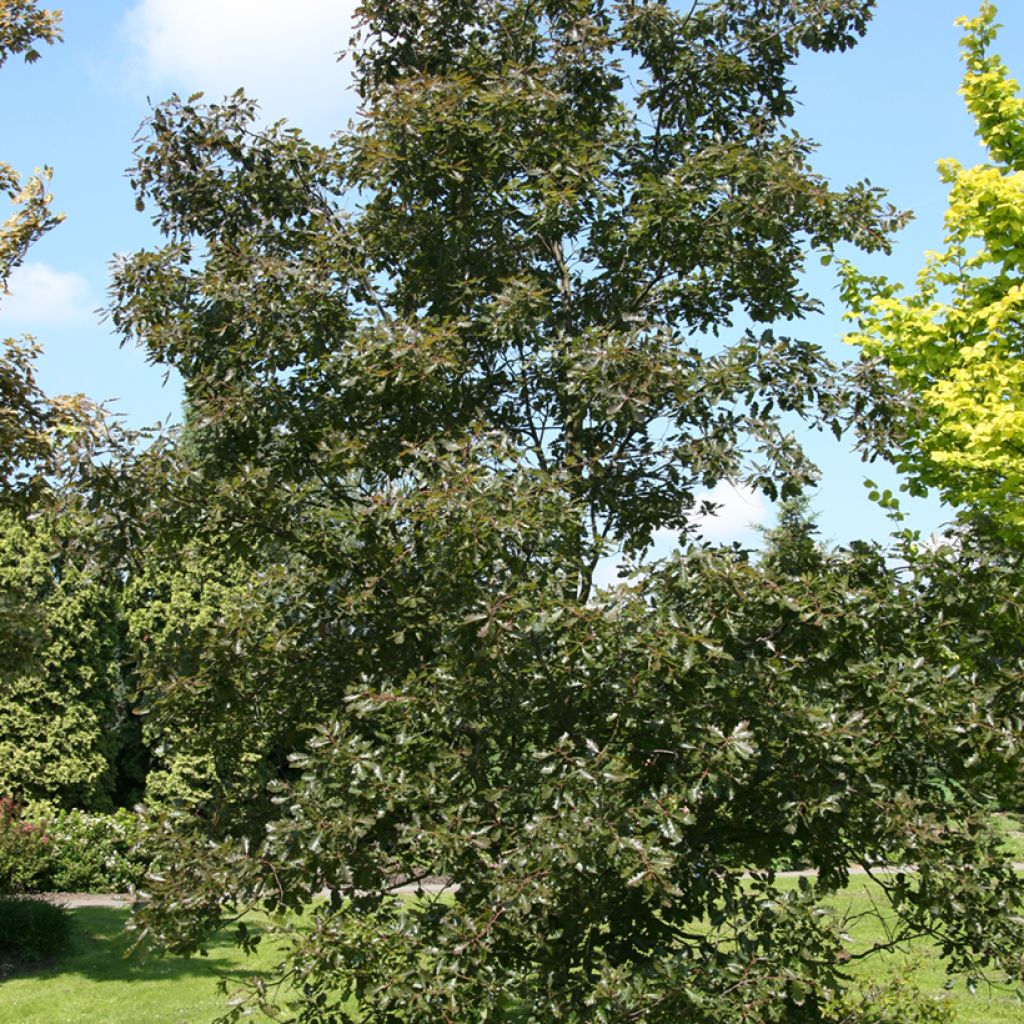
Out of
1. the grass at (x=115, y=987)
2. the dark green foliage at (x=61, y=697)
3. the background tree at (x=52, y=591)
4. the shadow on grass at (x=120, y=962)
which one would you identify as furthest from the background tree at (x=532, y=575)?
the dark green foliage at (x=61, y=697)

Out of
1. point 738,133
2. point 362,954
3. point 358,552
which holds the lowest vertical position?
point 362,954

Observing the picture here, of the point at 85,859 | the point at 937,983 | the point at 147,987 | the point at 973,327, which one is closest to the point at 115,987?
the point at 147,987

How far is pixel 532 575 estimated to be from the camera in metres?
4.67

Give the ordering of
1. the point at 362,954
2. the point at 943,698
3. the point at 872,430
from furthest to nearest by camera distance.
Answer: the point at 872,430, the point at 943,698, the point at 362,954

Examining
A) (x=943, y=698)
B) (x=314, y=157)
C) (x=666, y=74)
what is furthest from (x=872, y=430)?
(x=314, y=157)

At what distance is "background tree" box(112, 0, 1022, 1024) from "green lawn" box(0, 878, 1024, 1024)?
2.90 m

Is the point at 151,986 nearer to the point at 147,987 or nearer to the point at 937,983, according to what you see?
→ the point at 147,987

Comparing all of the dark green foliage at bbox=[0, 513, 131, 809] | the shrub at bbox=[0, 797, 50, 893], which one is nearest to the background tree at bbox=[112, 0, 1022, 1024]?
the shrub at bbox=[0, 797, 50, 893]

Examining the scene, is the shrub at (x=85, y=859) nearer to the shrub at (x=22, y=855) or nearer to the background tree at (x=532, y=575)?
the shrub at (x=22, y=855)

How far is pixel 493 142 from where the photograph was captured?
594 centimetres

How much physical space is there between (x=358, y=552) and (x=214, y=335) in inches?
65.6

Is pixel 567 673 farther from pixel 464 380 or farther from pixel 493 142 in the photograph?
pixel 493 142

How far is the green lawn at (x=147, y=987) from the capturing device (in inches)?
343

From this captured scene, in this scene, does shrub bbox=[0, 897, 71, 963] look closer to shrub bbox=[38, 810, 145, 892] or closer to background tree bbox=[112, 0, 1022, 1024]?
shrub bbox=[38, 810, 145, 892]
